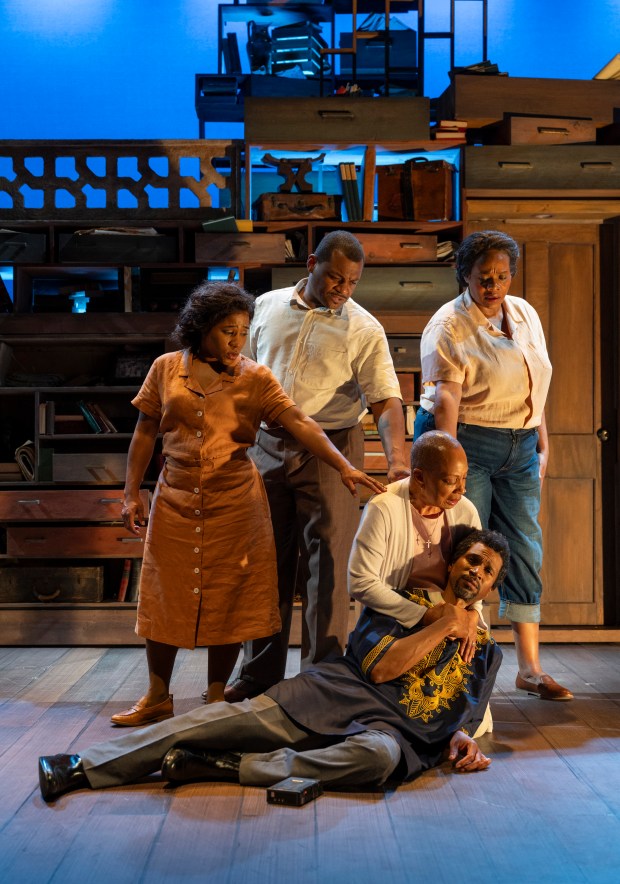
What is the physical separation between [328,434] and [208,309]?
632 mm

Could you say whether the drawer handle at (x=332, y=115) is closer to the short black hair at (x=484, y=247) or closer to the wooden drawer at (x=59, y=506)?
the short black hair at (x=484, y=247)

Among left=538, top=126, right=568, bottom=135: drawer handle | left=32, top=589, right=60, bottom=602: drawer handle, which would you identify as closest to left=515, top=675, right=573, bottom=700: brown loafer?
left=32, top=589, right=60, bottom=602: drawer handle

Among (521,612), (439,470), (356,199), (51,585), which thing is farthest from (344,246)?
(51,585)

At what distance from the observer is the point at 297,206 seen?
4.96 meters

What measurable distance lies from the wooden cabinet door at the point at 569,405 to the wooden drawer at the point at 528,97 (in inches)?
19.9

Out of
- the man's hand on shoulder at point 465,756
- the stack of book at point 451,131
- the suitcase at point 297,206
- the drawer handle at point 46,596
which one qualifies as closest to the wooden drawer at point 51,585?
the drawer handle at point 46,596

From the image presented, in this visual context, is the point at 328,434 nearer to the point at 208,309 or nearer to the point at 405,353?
the point at 208,309

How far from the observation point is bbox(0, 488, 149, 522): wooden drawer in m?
4.88

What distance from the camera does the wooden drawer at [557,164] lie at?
16.3 ft

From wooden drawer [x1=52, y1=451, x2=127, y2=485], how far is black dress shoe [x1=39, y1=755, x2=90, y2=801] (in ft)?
7.80

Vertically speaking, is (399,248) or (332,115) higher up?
(332,115)

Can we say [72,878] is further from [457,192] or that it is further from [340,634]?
[457,192]

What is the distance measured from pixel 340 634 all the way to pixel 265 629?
0.30 meters

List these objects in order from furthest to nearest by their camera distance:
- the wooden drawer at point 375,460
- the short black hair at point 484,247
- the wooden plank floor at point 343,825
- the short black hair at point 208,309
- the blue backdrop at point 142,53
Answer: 1. the blue backdrop at point 142,53
2. the wooden drawer at point 375,460
3. the short black hair at point 484,247
4. the short black hair at point 208,309
5. the wooden plank floor at point 343,825
